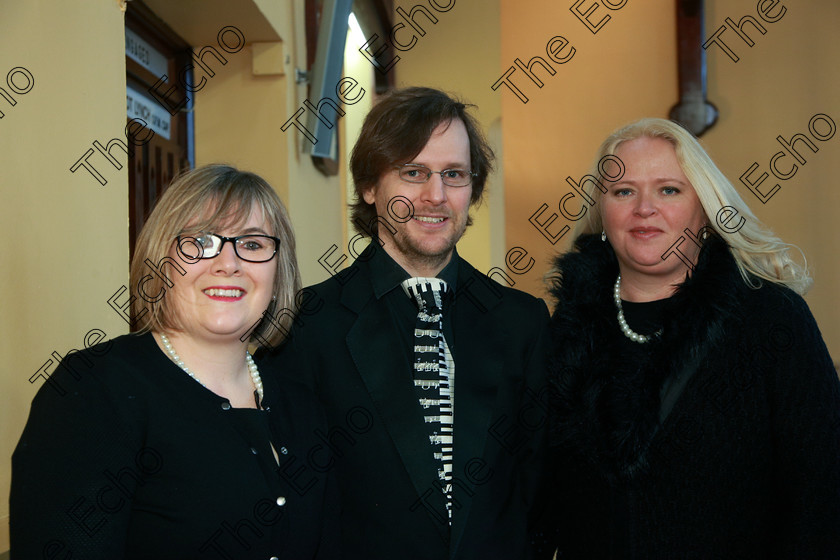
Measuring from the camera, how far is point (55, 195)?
5.04ft

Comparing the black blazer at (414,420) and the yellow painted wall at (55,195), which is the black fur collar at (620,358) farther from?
the yellow painted wall at (55,195)

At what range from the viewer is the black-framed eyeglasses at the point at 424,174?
195 cm

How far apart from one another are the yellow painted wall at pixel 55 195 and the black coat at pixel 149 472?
214 mm

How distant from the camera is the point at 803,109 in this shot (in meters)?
5.20

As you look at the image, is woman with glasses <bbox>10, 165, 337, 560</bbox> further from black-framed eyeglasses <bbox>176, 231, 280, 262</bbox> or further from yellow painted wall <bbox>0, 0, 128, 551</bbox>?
yellow painted wall <bbox>0, 0, 128, 551</bbox>

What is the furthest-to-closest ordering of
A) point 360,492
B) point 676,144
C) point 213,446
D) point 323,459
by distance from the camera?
point 676,144
point 360,492
point 323,459
point 213,446

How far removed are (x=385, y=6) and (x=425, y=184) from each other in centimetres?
403

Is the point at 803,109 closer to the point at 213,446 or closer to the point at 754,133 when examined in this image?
the point at 754,133

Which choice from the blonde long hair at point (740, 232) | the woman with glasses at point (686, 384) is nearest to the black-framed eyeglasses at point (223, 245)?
the woman with glasses at point (686, 384)

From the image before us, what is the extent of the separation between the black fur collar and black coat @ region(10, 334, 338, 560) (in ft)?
2.14

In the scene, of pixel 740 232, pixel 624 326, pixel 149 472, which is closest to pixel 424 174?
pixel 624 326

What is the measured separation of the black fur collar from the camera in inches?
70.2

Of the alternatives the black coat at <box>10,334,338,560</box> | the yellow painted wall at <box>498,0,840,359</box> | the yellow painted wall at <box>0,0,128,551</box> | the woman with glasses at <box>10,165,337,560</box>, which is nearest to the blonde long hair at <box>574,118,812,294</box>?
the woman with glasses at <box>10,165,337,560</box>

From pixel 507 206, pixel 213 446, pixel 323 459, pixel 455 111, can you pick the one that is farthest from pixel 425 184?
pixel 507 206
